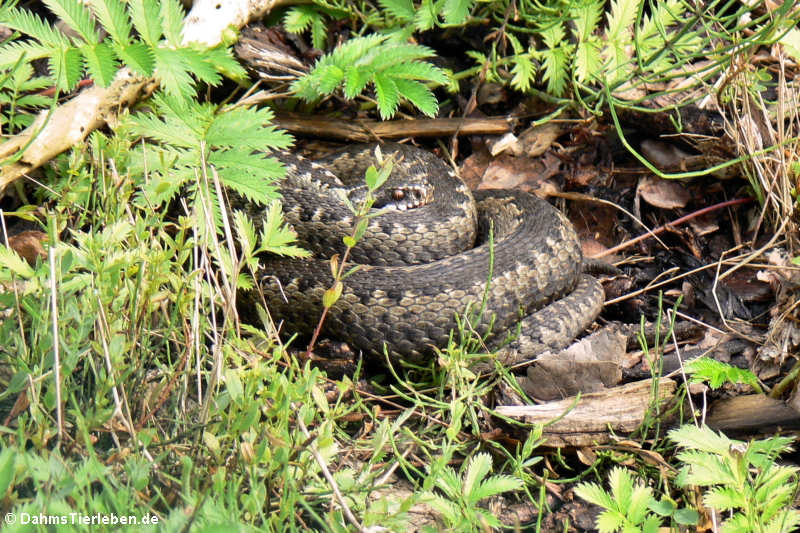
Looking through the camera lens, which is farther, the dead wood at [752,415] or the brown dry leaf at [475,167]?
the brown dry leaf at [475,167]

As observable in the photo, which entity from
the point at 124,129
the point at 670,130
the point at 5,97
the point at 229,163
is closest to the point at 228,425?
the point at 229,163

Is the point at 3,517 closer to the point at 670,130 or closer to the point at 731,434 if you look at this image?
the point at 731,434

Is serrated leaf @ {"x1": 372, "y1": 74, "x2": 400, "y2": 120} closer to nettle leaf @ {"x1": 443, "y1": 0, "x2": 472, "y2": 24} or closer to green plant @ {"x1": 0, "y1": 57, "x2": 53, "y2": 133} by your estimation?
nettle leaf @ {"x1": 443, "y1": 0, "x2": 472, "y2": 24}

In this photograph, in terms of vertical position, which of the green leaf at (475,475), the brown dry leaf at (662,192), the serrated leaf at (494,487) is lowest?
the serrated leaf at (494,487)

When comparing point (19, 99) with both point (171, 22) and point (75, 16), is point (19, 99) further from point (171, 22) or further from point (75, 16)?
point (171, 22)

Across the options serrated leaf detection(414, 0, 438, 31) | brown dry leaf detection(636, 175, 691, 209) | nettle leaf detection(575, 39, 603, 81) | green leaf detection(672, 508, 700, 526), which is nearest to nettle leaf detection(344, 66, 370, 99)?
serrated leaf detection(414, 0, 438, 31)

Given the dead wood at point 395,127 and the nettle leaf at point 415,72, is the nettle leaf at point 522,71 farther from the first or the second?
the nettle leaf at point 415,72

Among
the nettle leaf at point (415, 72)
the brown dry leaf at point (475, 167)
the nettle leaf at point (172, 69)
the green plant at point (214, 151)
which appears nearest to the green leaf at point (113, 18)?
the nettle leaf at point (172, 69)
